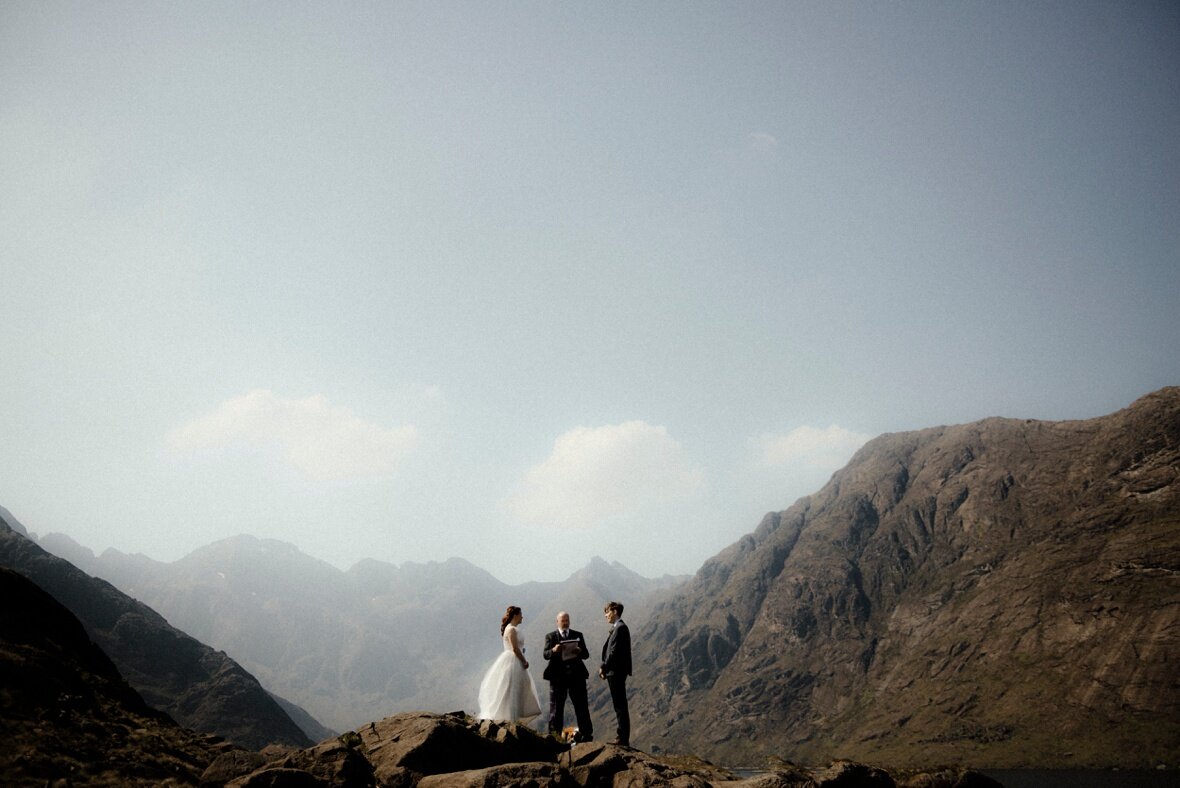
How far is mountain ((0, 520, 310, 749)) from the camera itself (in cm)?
14312

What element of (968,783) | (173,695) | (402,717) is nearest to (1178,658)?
(968,783)

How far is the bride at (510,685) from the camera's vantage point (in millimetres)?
16141

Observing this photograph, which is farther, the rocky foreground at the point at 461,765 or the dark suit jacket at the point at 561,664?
the dark suit jacket at the point at 561,664

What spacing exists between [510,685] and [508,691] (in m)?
0.16

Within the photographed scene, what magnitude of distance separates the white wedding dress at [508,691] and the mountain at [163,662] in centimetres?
15696

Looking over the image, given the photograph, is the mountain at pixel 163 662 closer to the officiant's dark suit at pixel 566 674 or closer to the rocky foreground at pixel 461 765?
the officiant's dark suit at pixel 566 674

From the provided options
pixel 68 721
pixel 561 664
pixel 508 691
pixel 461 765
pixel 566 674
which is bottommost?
pixel 461 765

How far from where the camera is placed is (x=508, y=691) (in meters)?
16.2

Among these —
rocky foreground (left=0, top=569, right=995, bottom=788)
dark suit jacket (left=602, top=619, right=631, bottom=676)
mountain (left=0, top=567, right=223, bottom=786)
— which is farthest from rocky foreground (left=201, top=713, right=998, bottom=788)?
dark suit jacket (left=602, top=619, right=631, bottom=676)


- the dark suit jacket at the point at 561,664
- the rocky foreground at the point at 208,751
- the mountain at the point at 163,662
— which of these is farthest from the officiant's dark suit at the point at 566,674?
the mountain at the point at 163,662

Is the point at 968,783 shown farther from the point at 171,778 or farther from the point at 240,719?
the point at 240,719

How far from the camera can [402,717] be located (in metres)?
14.7

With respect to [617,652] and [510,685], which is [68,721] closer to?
[510,685]

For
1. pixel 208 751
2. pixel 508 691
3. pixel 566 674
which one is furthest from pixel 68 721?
pixel 566 674
